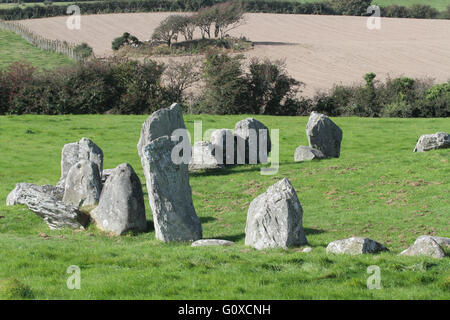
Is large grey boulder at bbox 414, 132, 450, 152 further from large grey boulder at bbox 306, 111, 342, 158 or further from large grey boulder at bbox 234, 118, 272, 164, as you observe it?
large grey boulder at bbox 234, 118, 272, 164

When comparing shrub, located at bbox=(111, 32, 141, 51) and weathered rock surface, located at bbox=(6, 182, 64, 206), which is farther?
shrub, located at bbox=(111, 32, 141, 51)

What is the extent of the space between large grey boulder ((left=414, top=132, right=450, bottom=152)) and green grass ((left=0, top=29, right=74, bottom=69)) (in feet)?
155

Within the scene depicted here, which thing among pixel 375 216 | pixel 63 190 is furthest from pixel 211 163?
pixel 375 216

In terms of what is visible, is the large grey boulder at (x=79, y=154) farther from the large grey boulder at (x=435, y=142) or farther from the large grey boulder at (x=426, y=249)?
the large grey boulder at (x=426, y=249)

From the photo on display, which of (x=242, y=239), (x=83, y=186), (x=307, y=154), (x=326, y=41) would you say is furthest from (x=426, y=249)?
(x=326, y=41)

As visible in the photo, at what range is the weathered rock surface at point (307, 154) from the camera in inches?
1150

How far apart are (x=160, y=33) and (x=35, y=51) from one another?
1655 centimetres

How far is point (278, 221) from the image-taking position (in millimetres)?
15586

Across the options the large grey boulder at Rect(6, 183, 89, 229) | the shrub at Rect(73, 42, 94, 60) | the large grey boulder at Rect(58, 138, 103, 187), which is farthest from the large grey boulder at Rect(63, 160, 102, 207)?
the shrub at Rect(73, 42, 94, 60)

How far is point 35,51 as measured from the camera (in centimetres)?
7662

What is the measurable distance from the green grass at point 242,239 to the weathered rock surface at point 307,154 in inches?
27.9

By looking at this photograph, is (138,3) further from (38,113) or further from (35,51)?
(38,113)

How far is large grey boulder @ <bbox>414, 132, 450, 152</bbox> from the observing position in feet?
92.6

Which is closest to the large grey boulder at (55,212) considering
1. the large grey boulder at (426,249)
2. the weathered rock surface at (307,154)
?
the large grey boulder at (426,249)
